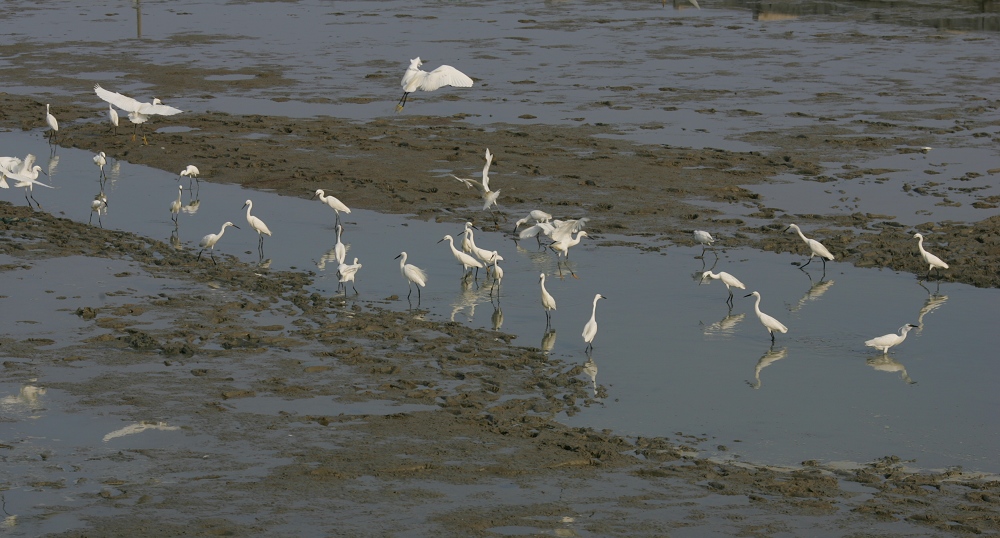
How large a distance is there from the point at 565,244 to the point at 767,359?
399 centimetres

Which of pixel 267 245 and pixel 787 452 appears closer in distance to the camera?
pixel 787 452

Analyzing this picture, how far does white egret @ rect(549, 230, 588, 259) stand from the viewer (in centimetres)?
1634

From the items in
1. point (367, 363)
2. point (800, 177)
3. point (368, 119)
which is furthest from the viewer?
point (368, 119)

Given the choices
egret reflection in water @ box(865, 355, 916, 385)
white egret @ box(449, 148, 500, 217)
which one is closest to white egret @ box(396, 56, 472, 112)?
white egret @ box(449, 148, 500, 217)

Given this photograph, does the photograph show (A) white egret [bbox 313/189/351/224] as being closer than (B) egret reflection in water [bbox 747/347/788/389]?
No

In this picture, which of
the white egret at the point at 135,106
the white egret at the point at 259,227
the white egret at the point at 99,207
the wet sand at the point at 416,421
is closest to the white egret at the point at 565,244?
the wet sand at the point at 416,421

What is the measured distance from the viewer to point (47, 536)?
8.78 metres

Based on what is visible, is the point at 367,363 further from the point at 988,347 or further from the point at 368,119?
the point at 368,119

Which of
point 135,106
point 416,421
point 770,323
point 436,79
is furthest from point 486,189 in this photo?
point 416,421

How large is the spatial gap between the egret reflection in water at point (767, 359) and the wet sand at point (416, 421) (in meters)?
1.79

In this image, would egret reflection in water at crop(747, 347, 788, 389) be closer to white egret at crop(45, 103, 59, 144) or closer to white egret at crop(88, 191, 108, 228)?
white egret at crop(88, 191, 108, 228)

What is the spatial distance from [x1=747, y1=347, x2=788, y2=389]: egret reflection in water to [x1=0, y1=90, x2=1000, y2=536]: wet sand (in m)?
1.79

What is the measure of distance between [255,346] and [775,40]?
93.1 ft

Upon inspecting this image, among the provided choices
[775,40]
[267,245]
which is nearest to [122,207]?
[267,245]
